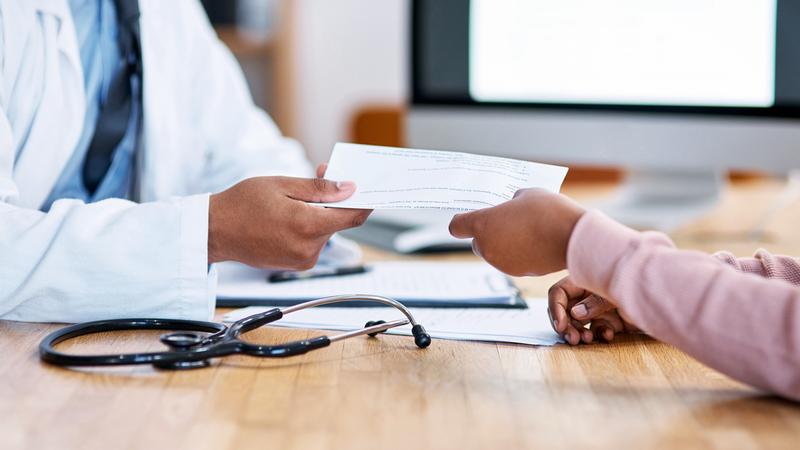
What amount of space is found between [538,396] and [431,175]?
0.24 meters

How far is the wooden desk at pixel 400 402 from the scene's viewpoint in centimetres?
58

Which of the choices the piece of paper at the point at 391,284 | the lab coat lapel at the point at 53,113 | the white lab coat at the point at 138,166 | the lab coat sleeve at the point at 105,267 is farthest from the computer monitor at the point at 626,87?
the lab coat sleeve at the point at 105,267

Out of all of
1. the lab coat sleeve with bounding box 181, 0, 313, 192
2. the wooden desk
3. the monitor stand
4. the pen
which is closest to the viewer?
the wooden desk

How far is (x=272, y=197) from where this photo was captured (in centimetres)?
86

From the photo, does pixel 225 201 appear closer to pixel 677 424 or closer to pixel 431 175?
pixel 431 175

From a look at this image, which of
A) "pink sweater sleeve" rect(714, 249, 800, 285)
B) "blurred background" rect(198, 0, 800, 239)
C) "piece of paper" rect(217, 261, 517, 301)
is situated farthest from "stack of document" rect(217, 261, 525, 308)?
"blurred background" rect(198, 0, 800, 239)

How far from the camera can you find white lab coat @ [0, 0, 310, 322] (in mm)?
858

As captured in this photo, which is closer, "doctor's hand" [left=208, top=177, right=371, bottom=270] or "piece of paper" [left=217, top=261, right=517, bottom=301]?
"doctor's hand" [left=208, top=177, right=371, bottom=270]

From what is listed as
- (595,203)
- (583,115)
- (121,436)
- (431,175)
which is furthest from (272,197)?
(595,203)

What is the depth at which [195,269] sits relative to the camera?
0.87 meters

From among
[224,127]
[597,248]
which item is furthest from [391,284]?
[224,127]

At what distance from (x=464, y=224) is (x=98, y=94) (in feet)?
2.04

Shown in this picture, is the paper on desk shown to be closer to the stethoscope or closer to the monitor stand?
the stethoscope

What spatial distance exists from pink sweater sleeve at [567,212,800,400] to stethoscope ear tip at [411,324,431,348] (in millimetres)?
150
